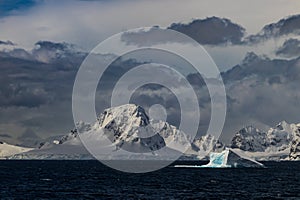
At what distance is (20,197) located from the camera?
151250 millimetres

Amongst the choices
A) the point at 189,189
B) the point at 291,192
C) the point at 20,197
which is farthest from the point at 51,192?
the point at 291,192

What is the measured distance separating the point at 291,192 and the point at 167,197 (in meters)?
40.4

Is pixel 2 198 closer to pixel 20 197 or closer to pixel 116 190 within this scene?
pixel 20 197

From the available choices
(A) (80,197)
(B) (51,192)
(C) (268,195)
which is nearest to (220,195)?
(C) (268,195)

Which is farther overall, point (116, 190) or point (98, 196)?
point (116, 190)

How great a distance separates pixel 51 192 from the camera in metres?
165

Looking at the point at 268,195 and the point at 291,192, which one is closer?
the point at 268,195

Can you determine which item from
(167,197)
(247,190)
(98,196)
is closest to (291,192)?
(247,190)

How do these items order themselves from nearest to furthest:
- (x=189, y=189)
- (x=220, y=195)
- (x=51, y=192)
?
(x=220, y=195), (x=51, y=192), (x=189, y=189)

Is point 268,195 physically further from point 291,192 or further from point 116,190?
point 116,190

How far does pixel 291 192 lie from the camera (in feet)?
546

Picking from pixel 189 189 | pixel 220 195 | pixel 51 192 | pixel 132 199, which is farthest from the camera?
pixel 189 189

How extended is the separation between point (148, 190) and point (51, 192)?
28063 millimetres

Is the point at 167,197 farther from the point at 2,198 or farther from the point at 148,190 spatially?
the point at 2,198
